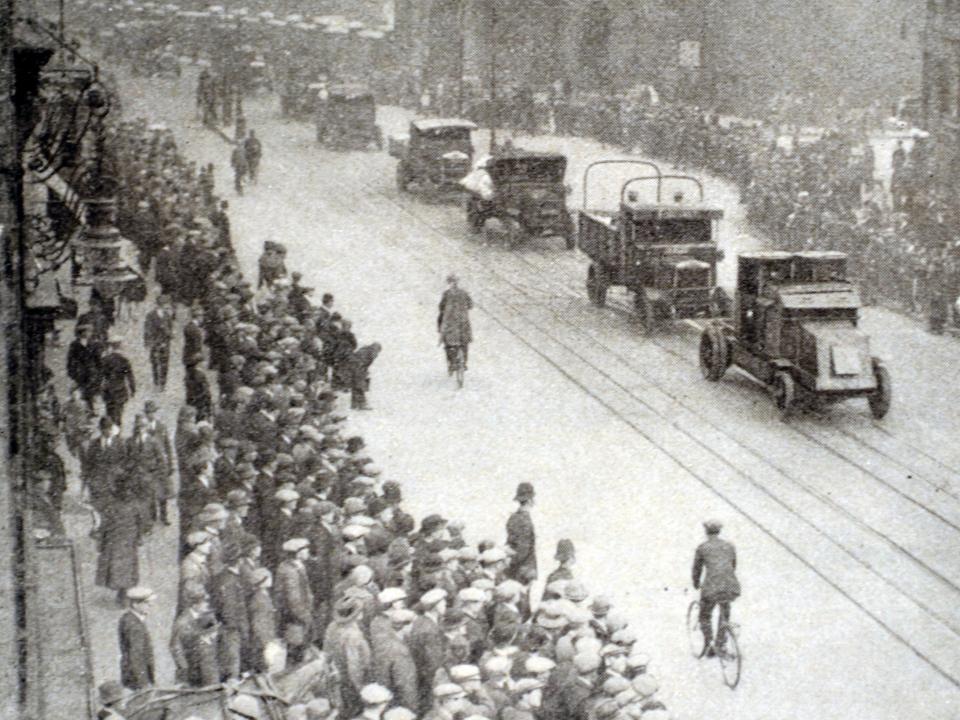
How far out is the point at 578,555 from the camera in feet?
48.0

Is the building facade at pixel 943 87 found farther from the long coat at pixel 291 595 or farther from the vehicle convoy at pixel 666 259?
the long coat at pixel 291 595

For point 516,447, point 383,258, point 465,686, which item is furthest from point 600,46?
point 465,686

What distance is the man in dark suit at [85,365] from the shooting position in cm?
1716

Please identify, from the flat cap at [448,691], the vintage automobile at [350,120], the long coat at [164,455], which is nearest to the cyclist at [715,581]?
the flat cap at [448,691]

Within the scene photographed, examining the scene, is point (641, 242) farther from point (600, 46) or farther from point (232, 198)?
point (600, 46)

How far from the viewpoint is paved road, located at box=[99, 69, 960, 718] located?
12.7m

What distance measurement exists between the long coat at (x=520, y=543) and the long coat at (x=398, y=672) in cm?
299

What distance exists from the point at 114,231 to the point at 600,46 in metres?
35.8

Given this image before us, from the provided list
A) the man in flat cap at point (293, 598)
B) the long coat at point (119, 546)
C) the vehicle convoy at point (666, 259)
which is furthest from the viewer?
the vehicle convoy at point (666, 259)

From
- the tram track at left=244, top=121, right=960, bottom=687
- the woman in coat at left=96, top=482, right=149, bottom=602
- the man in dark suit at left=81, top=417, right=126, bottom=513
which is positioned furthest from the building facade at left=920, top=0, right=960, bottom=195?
the woman in coat at left=96, top=482, right=149, bottom=602

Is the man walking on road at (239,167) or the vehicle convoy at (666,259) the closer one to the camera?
the vehicle convoy at (666,259)

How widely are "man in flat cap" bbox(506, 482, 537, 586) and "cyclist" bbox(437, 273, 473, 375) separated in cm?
631

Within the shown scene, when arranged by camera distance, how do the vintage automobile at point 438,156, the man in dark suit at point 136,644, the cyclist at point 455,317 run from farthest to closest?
Answer: the vintage automobile at point 438,156 < the cyclist at point 455,317 < the man in dark suit at point 136,644

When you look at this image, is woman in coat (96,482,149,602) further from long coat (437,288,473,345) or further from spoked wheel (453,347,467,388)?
spoked wheel (453,347,467,388)
